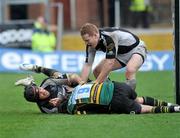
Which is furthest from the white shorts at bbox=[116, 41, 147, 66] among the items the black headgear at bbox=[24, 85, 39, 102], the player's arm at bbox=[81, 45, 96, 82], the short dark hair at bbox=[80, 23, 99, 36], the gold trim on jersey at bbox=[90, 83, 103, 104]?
the black headgear at bbox=[24, 85, 39, 102]

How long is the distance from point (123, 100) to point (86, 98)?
563 mm

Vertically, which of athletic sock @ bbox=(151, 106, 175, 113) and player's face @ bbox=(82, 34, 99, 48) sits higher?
player's face @ bbox=(82, 34, 99, 48)

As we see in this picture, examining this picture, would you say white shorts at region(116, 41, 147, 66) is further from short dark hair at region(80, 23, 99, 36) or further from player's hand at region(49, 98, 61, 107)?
player's hand at region(49, 98, 61, 107)

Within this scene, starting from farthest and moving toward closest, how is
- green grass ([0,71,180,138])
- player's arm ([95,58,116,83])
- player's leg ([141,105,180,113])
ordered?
player's arm ([95,58,116,83])
player's leg ([141,105,180,113])
green grass ([0,71,180,138])

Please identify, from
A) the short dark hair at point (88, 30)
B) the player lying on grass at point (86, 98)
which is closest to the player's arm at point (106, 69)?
the player lying on grass at point (86, 98)

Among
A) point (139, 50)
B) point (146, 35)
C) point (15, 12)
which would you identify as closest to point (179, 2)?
point (139, 50)

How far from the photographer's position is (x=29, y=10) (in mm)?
31578

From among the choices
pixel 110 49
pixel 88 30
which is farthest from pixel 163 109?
pixel 88 30

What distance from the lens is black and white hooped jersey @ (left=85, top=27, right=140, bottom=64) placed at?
42.5 feet

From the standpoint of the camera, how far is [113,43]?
1303 cm

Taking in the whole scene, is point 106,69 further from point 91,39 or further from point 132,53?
point 132,53

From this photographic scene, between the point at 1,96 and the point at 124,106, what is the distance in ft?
16.2

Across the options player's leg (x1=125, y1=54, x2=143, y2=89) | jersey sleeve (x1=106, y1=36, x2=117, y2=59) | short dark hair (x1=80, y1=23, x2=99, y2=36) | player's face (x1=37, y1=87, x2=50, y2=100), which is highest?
short dark hair (x1=80, y1=23, x2=99, y2=36)

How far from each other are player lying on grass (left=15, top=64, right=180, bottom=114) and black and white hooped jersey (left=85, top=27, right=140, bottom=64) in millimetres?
612
